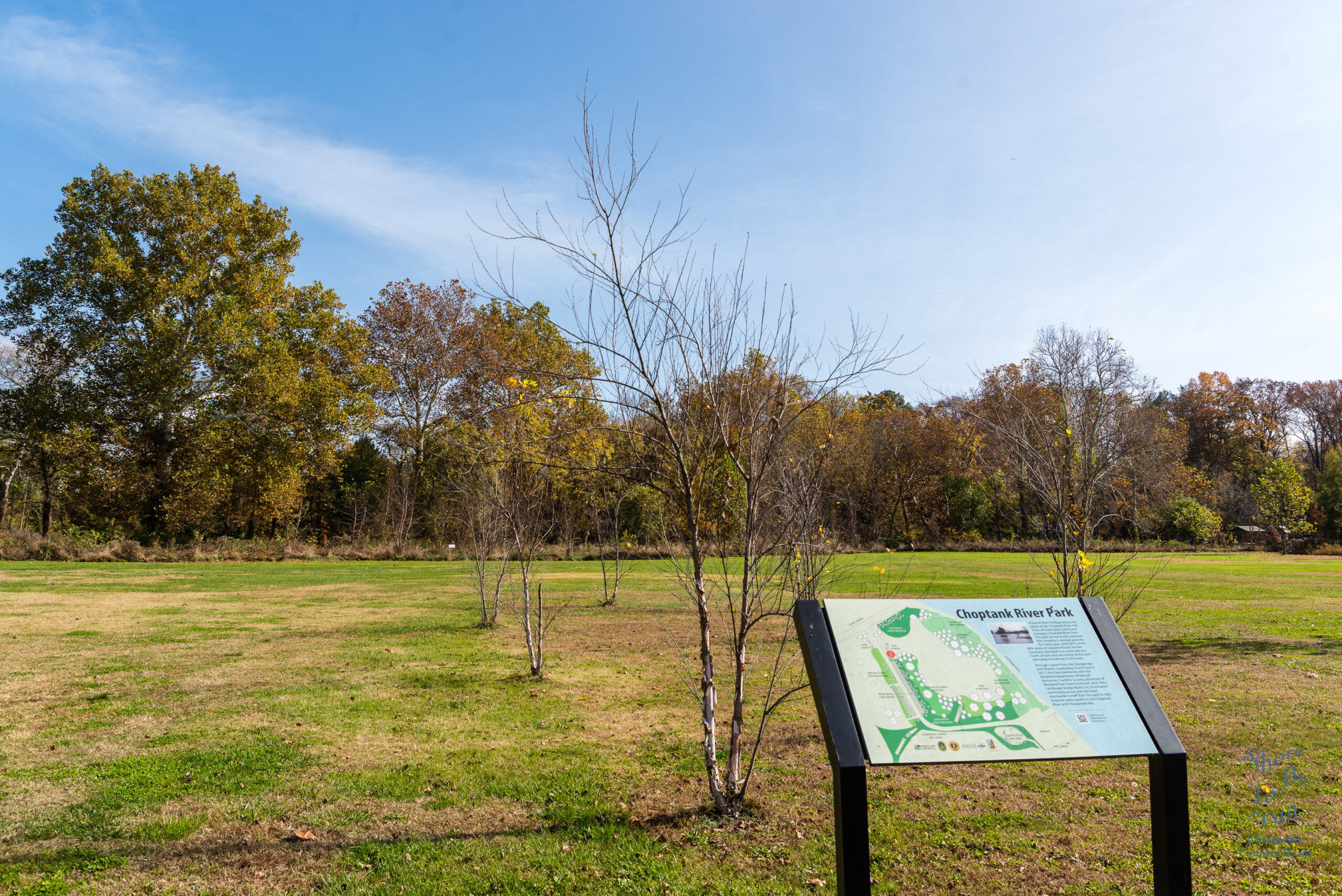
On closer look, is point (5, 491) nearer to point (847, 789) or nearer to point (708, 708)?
point (708, 708)

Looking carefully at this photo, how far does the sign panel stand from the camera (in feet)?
9.04

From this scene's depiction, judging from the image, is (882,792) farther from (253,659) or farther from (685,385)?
(253,659)

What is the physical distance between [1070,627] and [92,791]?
5670mm

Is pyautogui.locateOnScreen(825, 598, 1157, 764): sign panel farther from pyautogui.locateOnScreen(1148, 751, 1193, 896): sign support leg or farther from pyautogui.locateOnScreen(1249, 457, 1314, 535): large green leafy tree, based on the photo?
pyautogui.locateOnScreen(1249, 457, 1314, 535): large green leafy tree

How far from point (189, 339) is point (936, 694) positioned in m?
28.7

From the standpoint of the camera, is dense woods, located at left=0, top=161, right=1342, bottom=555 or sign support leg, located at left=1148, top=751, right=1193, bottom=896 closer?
sign support leg, located at left=1148, top=751, right=1193, bottom=896

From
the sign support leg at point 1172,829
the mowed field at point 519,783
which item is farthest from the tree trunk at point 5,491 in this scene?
the sign support leg at point 1172,829

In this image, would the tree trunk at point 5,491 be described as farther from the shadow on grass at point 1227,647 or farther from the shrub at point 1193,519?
the shrub at point 1193,519

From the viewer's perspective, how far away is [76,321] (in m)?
24.3

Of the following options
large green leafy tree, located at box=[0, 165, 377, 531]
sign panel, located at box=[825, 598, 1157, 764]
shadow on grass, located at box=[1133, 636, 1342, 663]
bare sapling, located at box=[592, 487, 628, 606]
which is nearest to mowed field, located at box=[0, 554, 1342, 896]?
shadow on grass, located at box=[1133, 636, 1342, 663]

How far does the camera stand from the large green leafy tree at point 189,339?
24250mm

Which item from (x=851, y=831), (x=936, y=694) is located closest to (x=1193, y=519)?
(x=936, y=694)

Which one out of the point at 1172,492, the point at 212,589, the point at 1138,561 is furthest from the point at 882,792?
the point at 1172,492

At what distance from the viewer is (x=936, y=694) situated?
9.50 ft
